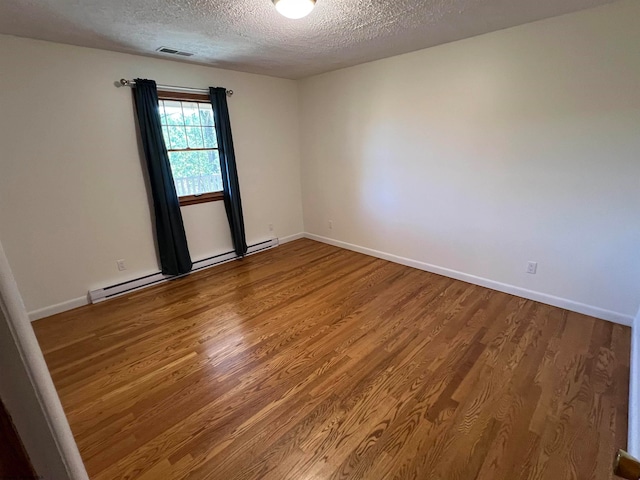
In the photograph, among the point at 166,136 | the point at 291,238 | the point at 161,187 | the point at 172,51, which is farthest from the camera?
the point at 291,238

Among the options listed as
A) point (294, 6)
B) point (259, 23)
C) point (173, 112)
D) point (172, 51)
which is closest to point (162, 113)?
point (173, 112)

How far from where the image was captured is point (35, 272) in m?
2.72

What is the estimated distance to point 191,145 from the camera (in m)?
3.52

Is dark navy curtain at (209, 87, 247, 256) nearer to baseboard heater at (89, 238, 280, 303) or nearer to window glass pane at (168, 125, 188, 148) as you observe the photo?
baseboard heater at (89, 238, 280, 303)

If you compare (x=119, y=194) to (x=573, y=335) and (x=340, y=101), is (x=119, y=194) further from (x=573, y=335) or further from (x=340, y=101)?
(x=573, y=335)

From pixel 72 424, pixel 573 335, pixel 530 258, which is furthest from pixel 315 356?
pixel 530 258

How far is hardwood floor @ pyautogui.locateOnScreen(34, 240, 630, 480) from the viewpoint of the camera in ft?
4.86

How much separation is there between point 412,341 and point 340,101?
120 inches

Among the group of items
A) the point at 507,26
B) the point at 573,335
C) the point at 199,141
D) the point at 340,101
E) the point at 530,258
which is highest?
the point at 507,26

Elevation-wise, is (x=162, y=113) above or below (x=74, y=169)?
above

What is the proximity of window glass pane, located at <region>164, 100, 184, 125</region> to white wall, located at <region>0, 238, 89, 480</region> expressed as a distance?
339 centimetres

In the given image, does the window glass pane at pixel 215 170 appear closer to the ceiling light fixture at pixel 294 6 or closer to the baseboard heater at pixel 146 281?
the baseboard heater at pixel 146 281

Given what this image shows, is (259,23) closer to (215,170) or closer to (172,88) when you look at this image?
(172,88)

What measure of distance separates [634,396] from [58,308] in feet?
14.3
